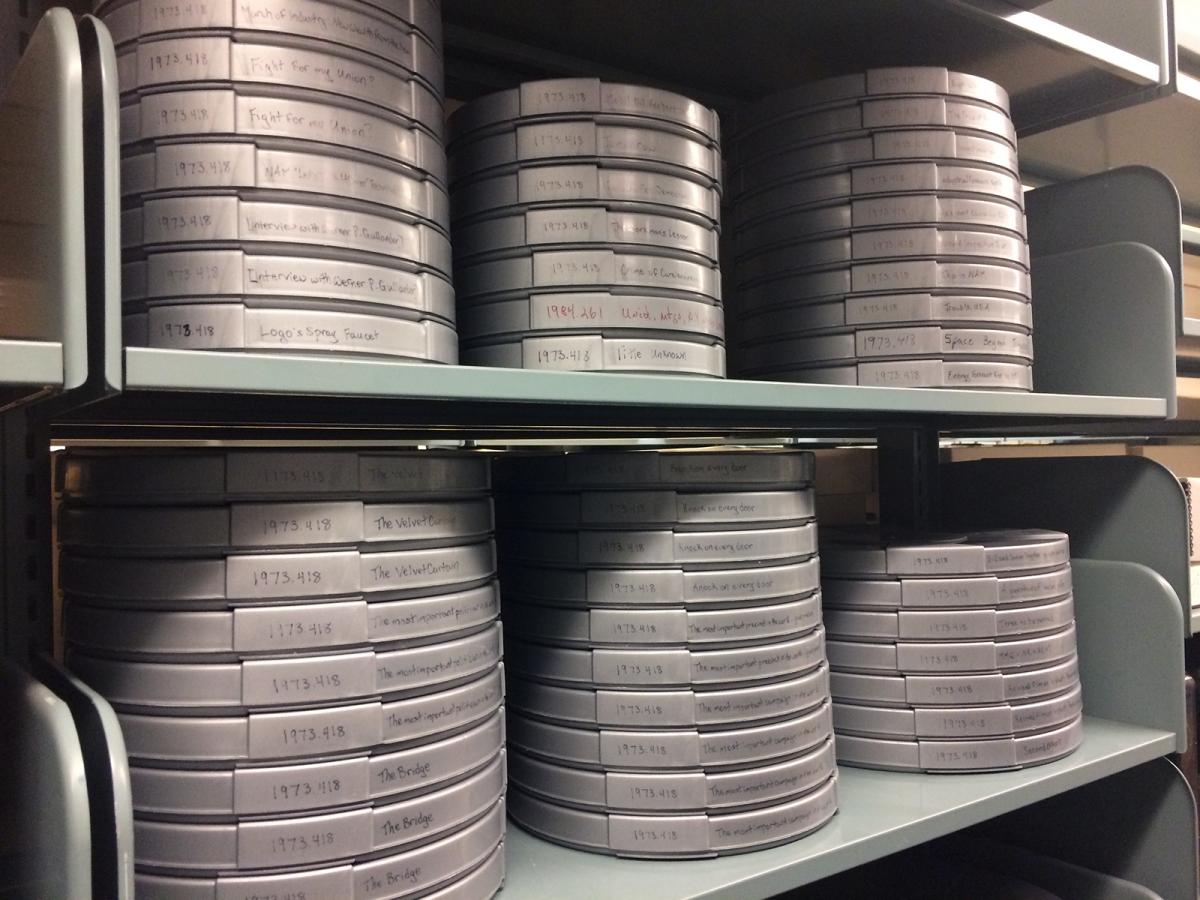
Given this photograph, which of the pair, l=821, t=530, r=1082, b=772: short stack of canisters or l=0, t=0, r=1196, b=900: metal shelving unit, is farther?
l=821, t=530, r=1082, b=772: short stack of canisters

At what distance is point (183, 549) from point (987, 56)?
113cm

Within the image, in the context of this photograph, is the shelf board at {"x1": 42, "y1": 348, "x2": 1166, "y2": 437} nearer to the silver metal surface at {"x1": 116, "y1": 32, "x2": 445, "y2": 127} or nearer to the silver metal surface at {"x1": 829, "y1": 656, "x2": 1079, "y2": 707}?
the silver metal surface at {"x1": 116, "y1": 32, "x2": 445, "y2": 127}

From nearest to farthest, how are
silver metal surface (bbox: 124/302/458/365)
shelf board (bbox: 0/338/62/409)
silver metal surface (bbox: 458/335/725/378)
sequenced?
shelf board (bbox: 0/338/62/409)
silver metal surface (bbox: 124/302/458/365)
silver metal surface (bbox: 458/335/725/378)

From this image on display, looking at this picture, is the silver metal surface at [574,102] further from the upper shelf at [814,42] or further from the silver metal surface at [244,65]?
the upper shelf at [814,42]

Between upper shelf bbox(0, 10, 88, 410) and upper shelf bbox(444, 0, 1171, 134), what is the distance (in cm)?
60

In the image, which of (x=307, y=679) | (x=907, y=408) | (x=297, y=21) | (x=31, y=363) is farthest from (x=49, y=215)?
(x=907, y=408)

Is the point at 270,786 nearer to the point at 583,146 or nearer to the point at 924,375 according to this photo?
the point at 583,146

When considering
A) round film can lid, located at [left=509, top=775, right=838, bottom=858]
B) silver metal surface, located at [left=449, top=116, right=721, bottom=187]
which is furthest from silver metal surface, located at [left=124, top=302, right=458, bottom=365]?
round film can lid, located at [left=509, top=775, right=838, bottom=858]

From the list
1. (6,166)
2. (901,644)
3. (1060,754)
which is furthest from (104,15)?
(1060,754)

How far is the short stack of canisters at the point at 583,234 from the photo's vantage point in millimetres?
757

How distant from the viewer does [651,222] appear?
2.56 feet

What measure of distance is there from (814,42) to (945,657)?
755 mm

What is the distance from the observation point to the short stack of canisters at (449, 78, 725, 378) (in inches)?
29.8

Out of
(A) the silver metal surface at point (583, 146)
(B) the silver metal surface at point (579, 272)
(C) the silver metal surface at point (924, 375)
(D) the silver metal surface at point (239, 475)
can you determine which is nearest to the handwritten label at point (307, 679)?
(D) the silver metal surface at point (239, 475)
